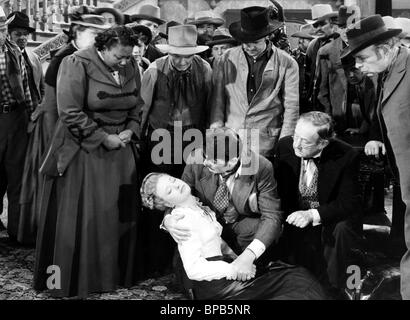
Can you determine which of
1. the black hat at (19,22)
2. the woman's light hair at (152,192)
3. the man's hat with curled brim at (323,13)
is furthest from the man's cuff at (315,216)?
the black hat at (19,22)

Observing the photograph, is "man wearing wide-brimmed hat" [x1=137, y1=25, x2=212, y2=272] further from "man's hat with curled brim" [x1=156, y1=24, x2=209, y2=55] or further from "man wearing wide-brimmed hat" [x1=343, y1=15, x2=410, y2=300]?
"man wearing wide-brimmed hat" [x1=343, y1=15, x2=410, y2=300]

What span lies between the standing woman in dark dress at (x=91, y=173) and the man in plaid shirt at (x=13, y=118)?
1156 millimetres

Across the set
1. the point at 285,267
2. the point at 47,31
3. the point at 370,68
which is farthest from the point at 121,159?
the point at 47,31

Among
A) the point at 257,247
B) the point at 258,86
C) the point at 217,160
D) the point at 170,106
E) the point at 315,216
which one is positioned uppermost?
the point at 258,86

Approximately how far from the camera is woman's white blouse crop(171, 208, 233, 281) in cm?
317

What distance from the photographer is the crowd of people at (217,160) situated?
316 centimetres

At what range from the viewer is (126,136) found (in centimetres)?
366

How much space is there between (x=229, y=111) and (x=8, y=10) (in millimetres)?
4623

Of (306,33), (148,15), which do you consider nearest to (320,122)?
(148,15)

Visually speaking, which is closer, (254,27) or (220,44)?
(254,27)

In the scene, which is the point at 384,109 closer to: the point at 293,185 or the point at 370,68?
the point at 370,68

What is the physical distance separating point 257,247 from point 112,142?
1.06 m

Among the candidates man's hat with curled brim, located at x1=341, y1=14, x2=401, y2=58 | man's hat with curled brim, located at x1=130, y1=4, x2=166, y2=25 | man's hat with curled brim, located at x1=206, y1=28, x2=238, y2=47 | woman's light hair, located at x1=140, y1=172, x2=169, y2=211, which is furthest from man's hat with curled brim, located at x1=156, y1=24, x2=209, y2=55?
man's hat with curled brim, located at x1=130, y1=4, x2=166, y2=25

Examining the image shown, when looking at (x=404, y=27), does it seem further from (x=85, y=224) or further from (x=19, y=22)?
(x=19, y=22)
